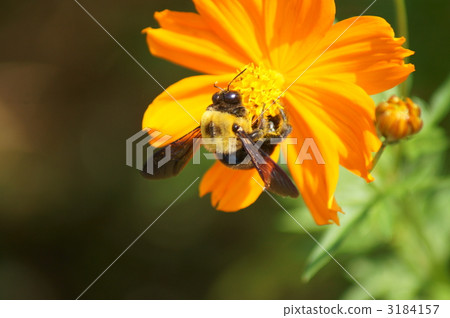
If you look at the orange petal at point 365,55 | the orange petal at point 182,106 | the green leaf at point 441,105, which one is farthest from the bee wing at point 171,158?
the green leaf at point 441,105

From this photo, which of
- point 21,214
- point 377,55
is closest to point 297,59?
point 377,55

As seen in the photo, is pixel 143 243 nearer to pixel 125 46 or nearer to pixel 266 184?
pixel 125 46

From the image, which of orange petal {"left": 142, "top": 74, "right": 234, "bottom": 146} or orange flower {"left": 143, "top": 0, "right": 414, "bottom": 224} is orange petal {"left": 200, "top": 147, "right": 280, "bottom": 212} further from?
orange petal {"left": 142, "top": 74, "right": 234, "bottom": 146}

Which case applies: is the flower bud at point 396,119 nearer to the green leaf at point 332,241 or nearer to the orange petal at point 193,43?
the green leaf at point 332,241

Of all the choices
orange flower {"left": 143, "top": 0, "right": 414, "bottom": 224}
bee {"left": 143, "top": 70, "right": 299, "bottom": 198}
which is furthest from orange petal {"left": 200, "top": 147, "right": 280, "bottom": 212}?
bee {"left": 143, "top": 70, "right": 299, "bottom": 198}

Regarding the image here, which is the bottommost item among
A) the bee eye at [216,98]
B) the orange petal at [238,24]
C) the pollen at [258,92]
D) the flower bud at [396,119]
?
the flower bud at [396,119]

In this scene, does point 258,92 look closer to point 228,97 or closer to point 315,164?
point 228,97
